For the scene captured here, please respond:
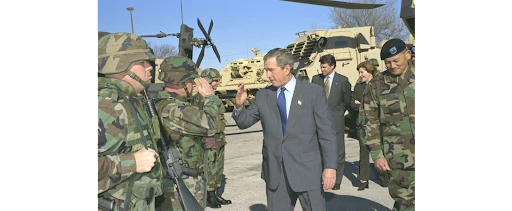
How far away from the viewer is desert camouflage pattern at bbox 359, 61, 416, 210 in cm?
409

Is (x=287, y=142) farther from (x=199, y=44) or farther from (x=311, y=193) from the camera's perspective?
(x=199, y=44)

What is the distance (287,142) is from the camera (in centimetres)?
402

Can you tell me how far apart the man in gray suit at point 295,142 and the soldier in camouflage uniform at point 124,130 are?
116 cm

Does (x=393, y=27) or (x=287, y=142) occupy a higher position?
(x=393, y=27)

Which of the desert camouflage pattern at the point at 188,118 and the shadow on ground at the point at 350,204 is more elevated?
the desert camouflage pattern at the point at 188,118

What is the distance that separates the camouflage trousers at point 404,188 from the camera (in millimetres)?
4082

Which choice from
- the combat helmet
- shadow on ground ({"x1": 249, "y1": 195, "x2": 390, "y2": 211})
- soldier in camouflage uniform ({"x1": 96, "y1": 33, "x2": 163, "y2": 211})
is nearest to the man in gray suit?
soldier in camouflage uniform ({"x1": 96, "y1": 33, "x2": 163, "y2": 211})

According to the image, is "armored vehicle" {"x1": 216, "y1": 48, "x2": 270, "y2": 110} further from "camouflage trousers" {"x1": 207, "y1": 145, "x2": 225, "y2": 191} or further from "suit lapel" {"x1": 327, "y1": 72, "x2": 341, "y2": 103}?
Answer: "camouflage trousers" {"x1": 207, "y1": 145, "x2": 225, "y2": 191}

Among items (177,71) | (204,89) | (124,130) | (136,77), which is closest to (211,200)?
(177,71)

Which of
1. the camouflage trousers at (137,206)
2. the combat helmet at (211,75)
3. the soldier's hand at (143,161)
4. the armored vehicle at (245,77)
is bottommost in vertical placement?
the camouflage trousers at (137,206)

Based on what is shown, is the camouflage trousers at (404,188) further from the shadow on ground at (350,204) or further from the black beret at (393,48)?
the shadow on ground at (350,204)

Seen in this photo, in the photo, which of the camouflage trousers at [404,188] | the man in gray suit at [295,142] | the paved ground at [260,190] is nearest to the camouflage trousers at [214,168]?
the paved ground at [260,190]
